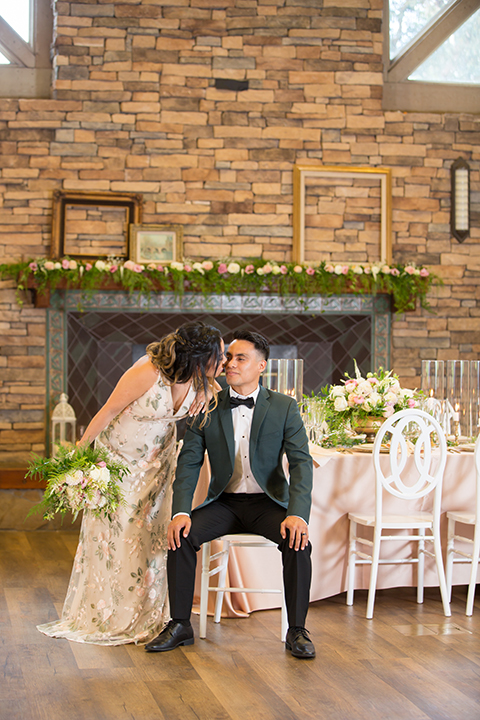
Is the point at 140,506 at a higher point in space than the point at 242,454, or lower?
lower

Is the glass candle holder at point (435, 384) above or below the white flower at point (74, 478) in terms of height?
above

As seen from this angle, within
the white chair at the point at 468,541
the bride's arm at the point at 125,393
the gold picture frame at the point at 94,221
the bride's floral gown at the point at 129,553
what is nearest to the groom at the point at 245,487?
the bride's floral gown at the point at 129,553

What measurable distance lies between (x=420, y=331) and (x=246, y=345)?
3.62 meters

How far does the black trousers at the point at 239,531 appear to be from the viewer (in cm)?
275

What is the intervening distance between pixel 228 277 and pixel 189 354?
317 centimetres

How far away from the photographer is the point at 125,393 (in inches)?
110

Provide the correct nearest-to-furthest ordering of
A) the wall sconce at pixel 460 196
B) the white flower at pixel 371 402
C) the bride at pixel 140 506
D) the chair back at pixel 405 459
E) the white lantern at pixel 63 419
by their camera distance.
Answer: the bride at pixel 140 506 < the chair back at pixel 405 459 < the white flower at pixel 371 402 < the white lantern at pixel 63 419 < the wall sconce at pixel 460 196

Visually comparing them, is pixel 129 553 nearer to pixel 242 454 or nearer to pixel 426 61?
pixel 242 454

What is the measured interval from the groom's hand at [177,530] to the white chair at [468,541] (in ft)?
4.70

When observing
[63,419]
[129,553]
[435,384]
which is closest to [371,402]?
[435,384]

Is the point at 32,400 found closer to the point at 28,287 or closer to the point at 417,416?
the point at 28,287

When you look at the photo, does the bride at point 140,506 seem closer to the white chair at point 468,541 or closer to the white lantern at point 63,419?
the white chair at point 468,541

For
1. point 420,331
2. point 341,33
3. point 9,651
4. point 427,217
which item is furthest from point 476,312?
point 9,651

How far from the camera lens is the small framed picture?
5.95 meters
